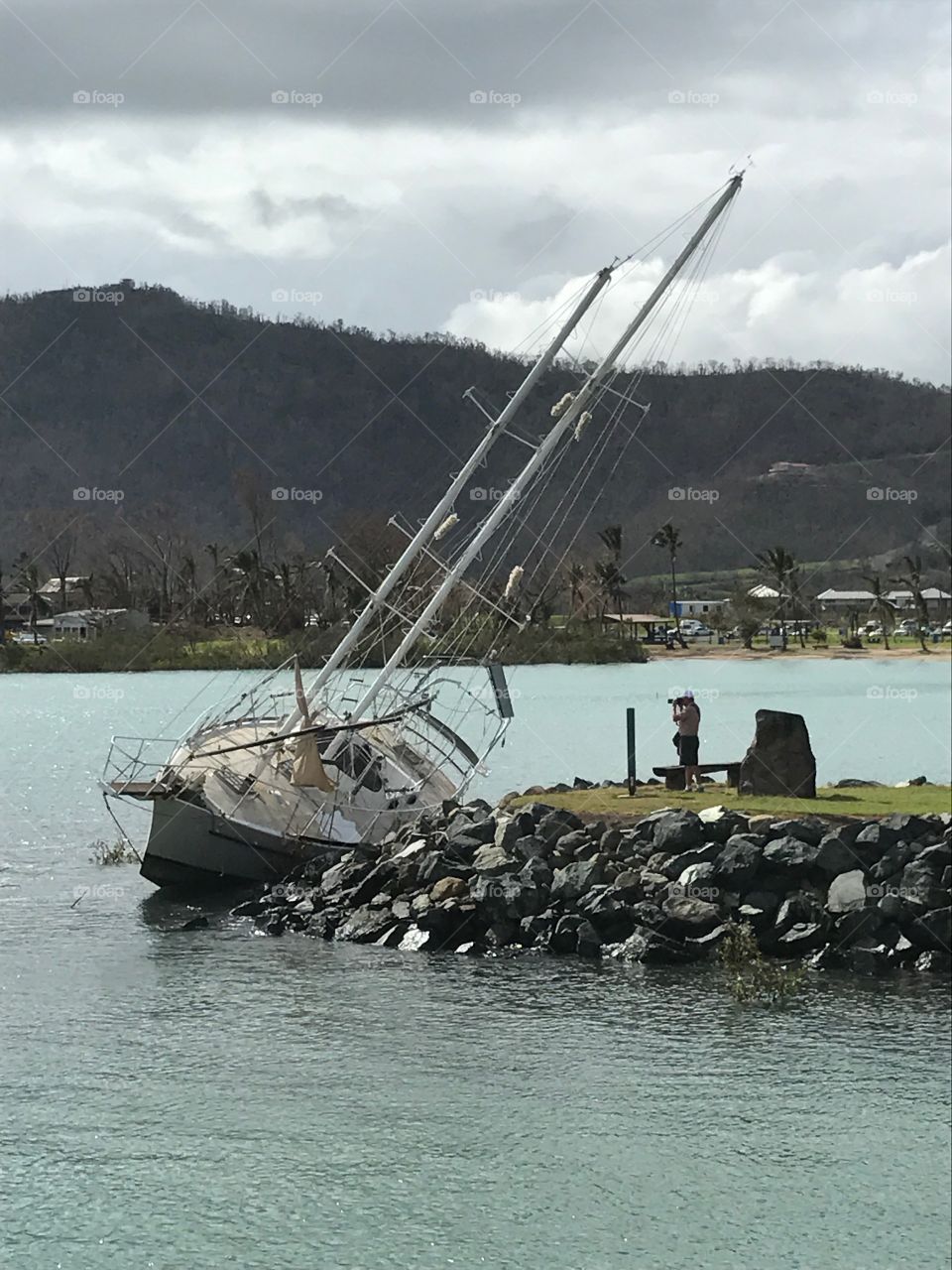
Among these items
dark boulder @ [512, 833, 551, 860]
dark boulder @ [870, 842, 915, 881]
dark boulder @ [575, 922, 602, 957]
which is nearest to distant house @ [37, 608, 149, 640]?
dark boulder @ [512, 833, 551, 860]

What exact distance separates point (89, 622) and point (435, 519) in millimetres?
122518

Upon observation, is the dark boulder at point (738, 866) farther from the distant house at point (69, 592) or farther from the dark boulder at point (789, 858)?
the distant house at point (69, 592)

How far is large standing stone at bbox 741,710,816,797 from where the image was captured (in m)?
34.2

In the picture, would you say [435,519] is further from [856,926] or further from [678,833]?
[856,926]

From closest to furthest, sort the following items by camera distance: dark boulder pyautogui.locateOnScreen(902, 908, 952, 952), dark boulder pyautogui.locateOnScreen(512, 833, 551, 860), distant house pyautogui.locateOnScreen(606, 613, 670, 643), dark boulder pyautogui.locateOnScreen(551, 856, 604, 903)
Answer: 1. dark boulder pyautogui.locateOnScreen(902, 908, 952, 952)
2. dark boulder pyautogui.locateOnScreen(551, 856, 604, 903)
3. dark boulder pyautogui.locateOnScreen(512, 833, 551, 860)
4. distant house pyautogui.locateOnScreen(606, 613, 670, 643)

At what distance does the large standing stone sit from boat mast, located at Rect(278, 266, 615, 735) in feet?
27.4

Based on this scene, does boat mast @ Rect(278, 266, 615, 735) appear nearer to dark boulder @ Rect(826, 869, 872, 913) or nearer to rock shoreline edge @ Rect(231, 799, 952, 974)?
rock shoreline edge @ Rect(231, 799, 952, 974)

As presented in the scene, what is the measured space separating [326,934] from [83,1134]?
9.86 meters

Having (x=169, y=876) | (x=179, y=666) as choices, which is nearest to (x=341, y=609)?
(x=179, y=666)

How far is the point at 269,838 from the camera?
35.3 metres

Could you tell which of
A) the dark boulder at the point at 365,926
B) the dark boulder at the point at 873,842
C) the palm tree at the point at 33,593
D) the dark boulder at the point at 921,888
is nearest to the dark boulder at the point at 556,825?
the dark boulder at the point at 365,926

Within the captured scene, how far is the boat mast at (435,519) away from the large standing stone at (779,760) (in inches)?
329

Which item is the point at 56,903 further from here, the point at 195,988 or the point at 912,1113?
the point at 912,1113
